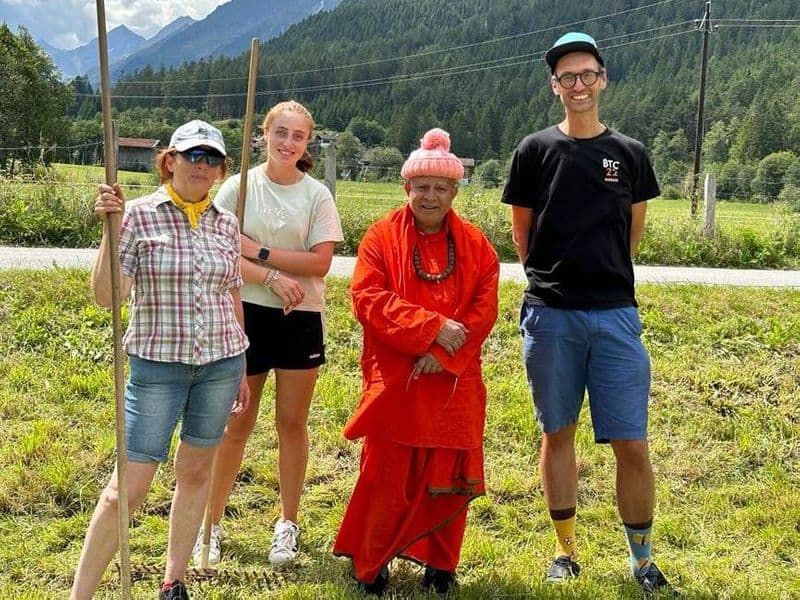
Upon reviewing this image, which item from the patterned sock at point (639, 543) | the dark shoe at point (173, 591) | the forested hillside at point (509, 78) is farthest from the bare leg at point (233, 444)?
the forested hillside at point (509, 78)

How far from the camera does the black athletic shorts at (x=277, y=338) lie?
3330mm

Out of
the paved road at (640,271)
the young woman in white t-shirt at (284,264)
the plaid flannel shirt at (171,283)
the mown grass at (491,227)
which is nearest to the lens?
the plaid flannel shirt at (171,283)

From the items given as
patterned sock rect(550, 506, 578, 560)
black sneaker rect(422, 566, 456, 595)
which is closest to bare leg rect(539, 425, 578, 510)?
patterned sock rect(550, 506, 578, 560)

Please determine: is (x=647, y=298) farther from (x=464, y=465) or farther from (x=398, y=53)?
(x=398, y=53)

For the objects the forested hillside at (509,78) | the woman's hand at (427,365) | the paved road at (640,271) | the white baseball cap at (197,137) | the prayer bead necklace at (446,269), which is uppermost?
the forested hillside at (509,78)

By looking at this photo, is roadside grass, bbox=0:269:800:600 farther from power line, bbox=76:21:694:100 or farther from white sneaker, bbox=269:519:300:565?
power line, bbox=76:21:694:100

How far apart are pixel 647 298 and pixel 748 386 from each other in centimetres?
190

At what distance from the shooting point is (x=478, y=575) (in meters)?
3.52

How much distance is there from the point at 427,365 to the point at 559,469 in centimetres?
91

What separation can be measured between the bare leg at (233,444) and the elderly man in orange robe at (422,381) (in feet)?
1.88

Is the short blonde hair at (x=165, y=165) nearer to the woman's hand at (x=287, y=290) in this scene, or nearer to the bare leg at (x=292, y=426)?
the woman's hand at (x=287, y=290)

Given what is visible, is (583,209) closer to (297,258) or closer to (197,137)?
(297,258)

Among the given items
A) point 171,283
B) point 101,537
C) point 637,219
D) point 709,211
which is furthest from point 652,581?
point 709,211

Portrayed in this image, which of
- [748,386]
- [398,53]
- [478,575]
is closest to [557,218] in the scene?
[478,575]
